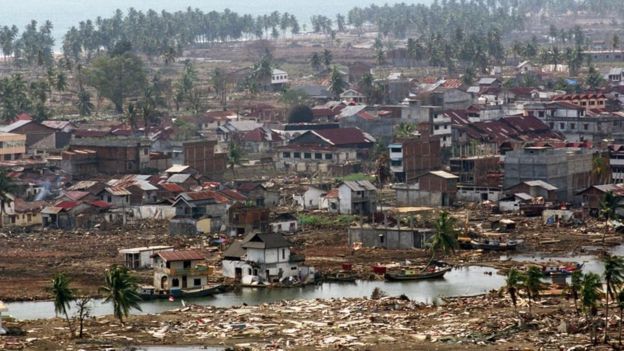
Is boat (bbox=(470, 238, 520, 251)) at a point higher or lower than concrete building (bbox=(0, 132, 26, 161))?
lower

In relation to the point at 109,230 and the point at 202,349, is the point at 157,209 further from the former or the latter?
the point at 202,349

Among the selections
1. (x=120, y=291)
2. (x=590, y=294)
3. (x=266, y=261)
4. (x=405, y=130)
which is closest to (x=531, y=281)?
(x=590, y=294)

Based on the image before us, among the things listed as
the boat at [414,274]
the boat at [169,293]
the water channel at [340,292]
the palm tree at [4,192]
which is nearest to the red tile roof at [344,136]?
the palm tree at [4,192]

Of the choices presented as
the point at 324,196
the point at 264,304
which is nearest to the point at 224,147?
the point at 324,196

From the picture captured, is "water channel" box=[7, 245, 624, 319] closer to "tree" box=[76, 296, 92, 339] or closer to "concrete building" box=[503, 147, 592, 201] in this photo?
"tree" box=[76, 296, 92, 339]

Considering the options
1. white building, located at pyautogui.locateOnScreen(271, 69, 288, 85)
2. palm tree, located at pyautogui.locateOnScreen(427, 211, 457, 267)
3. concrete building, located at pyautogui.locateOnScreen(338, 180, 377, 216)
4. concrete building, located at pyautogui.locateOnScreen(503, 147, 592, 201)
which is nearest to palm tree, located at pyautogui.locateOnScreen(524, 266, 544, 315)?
palm tree, located at pyautogui.locateOnScreen(427, 211, 457, 267)

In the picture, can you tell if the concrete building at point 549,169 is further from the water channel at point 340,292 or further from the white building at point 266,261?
the white building at point 266,261
